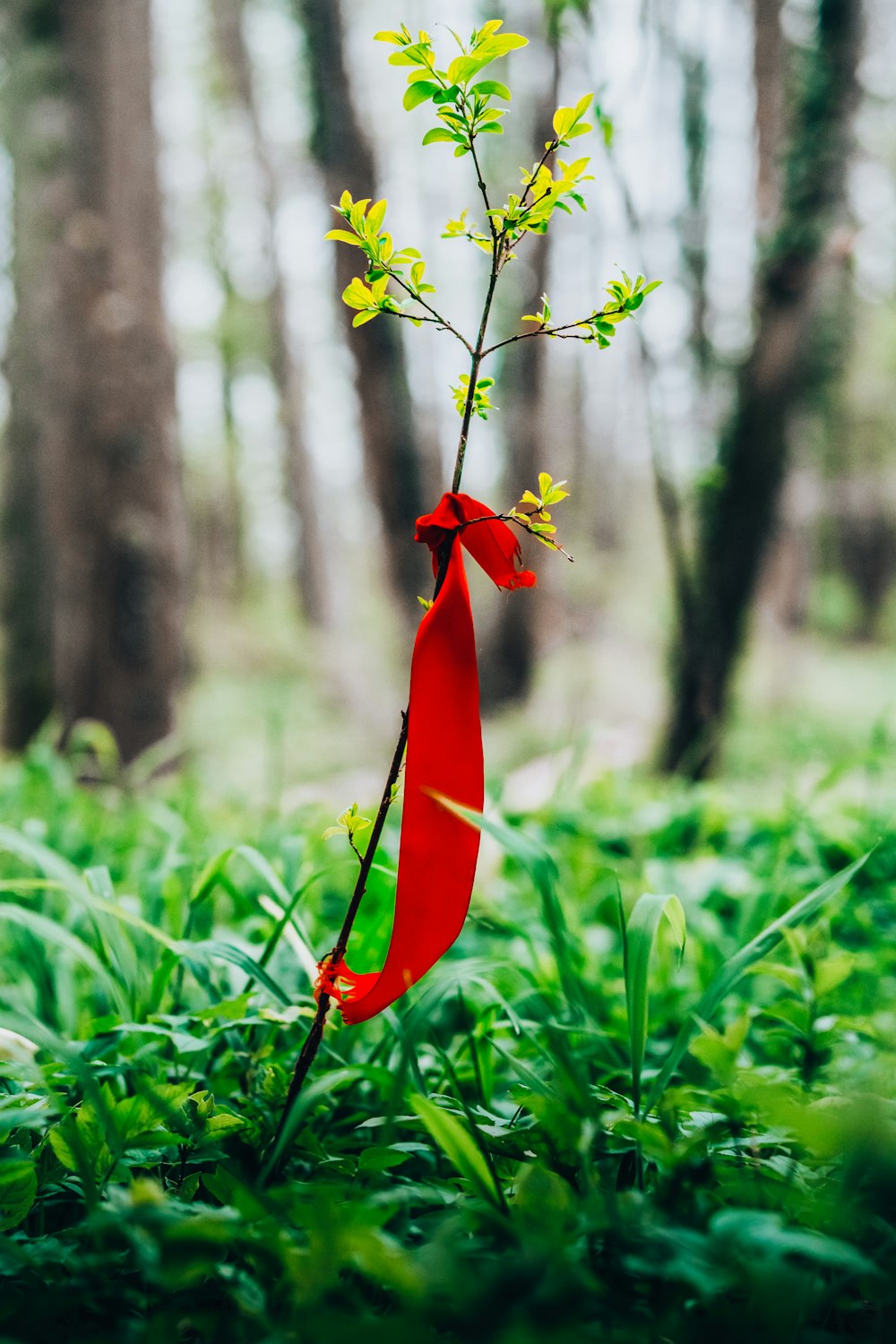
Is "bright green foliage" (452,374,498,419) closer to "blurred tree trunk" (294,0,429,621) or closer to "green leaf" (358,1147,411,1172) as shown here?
"green leaf" (358,1147,411,1172)

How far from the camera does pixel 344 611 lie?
10344 mm

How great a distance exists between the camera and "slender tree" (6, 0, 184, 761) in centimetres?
300

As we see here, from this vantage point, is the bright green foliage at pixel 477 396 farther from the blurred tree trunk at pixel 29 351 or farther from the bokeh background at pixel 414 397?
the blurred tree trunk at pixel 29 351

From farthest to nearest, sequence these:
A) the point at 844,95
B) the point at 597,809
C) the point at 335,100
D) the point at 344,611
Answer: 1. the point at 344,611
2. the point at 335,100
3. the point at 844,95
4. the point at 597,809

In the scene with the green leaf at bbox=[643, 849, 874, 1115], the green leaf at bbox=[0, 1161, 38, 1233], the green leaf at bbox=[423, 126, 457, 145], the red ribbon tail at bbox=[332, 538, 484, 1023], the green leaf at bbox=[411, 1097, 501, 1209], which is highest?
the green leaf at bbox=[423, 126, 457, 145]

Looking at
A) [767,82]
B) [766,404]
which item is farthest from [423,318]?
[767,82]

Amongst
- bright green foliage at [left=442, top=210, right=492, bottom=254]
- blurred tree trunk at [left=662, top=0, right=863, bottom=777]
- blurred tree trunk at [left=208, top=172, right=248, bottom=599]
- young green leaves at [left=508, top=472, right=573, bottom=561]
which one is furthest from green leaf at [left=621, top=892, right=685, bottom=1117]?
blurred tree trunk at [left=208, top=172, right=248, bottom=599]

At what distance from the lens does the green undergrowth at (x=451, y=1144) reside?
456 millimetres

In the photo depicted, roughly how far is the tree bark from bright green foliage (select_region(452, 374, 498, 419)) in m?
2.90

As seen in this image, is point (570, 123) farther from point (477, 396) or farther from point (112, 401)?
point (112, 401)

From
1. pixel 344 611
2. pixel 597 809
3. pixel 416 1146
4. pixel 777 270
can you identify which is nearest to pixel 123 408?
pixel 597 809

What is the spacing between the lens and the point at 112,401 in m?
3.00

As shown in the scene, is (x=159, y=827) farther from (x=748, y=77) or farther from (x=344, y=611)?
(x=344, y=611)

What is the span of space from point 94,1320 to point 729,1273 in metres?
0.39
